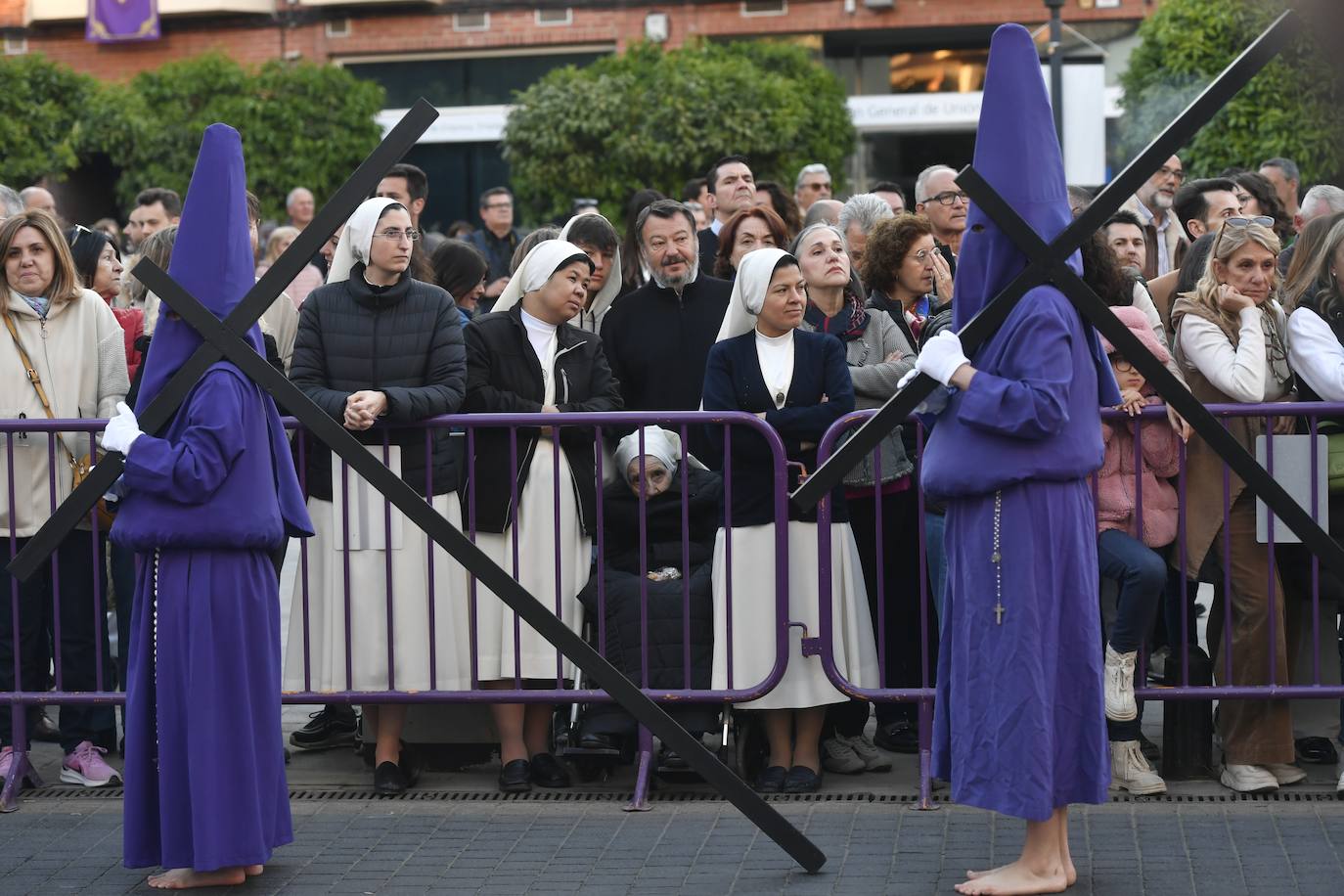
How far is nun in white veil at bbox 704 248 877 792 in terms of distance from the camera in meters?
6.37

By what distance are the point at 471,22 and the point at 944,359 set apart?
2648cm

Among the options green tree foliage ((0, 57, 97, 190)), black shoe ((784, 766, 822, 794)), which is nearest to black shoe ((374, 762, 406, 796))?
black shoe ((784, 766, 822, 794))

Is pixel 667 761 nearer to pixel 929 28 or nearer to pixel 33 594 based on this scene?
pixel 33 594

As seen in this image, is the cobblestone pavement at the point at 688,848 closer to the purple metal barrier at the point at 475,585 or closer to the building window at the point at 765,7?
the purple metal barrier at the point at 475,585

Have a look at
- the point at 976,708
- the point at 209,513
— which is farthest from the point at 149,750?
the point at 976,708

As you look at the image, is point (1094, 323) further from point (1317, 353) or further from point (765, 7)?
point (765, 7)

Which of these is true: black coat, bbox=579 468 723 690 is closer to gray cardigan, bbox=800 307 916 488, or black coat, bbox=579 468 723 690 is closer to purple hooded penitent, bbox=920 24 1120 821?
gray cardigan, bbox=800 307 916 488

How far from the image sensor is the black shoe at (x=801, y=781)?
20.7 feet

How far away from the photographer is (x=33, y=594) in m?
6.79

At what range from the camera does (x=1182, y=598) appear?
6.39 m

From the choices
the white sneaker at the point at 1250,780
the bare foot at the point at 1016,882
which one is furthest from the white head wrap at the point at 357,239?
the white sneaker at the point at 1250,780

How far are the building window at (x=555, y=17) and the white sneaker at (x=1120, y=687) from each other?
25.0m

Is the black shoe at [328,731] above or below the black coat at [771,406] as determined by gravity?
below

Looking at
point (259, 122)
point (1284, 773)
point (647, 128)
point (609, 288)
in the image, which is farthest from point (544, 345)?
point (259, 122)
